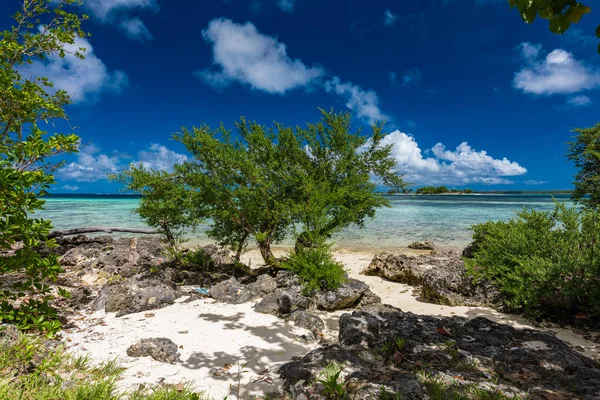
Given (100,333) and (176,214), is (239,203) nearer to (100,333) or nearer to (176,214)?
(176,214)

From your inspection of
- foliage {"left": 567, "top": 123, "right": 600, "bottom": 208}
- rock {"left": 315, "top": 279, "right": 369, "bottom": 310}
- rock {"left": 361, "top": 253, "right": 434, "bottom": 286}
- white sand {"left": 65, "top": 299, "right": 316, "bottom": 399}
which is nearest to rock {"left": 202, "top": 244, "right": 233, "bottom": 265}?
white sand {"left": 65, "top": 299, "right": 316, "bottom": 399}

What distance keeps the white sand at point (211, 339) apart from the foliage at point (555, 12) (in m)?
4.89

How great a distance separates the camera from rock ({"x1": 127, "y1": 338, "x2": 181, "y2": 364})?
489 centimetres

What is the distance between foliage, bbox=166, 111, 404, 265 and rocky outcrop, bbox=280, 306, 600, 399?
14.9ft

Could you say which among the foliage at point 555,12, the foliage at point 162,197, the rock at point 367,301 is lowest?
the rock at point 367,301

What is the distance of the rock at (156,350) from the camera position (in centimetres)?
489

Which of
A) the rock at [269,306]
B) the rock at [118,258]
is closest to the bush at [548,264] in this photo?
the rock at [269,306]

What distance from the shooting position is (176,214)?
1047cm

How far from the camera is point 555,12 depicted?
2012 millimetres

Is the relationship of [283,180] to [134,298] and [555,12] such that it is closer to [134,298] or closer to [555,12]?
[134,298]

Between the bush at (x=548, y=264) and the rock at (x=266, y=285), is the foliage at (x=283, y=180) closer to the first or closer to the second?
the rock at (x=266, y=285)

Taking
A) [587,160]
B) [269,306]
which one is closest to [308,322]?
[269,306]

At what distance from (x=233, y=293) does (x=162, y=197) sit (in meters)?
4.72

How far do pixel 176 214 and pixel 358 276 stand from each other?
8177 mm
